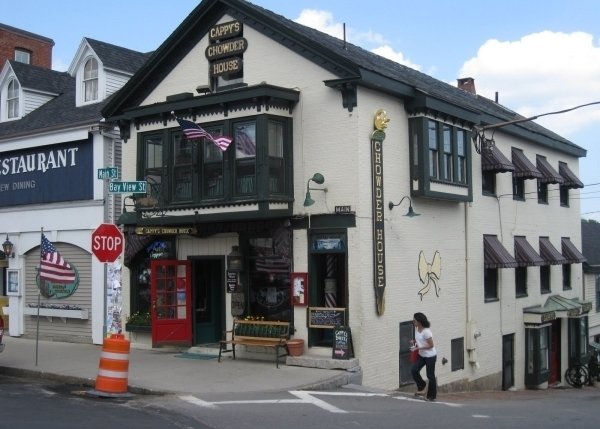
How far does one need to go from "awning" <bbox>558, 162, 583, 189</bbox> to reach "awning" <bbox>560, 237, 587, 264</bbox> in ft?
6.29

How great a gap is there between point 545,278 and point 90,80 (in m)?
16.0

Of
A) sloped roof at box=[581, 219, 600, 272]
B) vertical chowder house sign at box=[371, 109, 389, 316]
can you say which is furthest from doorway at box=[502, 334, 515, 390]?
sloped roof at box=[581, 219, 600, 272]

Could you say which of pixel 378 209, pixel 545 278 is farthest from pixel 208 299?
pixel 545 278

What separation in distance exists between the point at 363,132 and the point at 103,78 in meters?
9.52

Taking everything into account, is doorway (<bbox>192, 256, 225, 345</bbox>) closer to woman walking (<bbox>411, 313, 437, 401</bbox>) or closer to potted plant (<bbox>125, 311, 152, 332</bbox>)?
potted plant (<bbox>125, 311, 152, 332</bbox>)

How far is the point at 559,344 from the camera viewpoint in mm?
25672

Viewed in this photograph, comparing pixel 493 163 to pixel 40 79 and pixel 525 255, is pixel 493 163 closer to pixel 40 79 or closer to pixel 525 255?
pixel 525 255

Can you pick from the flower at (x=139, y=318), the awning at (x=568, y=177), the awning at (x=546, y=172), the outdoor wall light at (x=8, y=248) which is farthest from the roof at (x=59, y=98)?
the awning at (x=568, y=177)

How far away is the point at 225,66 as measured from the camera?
17203 millimetres

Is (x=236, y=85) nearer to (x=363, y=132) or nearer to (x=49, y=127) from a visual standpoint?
(x=363, y=132)

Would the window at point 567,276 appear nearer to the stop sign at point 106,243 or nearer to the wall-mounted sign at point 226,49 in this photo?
the wall-mounted sign at point 226,49

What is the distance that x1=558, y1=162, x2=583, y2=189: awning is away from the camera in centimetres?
2580

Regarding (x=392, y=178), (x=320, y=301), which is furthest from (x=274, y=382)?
(x=392, y=178)

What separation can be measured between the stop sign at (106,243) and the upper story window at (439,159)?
6.78 m
